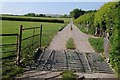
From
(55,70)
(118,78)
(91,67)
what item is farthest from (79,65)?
(118,78)

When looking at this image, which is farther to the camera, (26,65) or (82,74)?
(26,65)

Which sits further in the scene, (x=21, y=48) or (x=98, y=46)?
(x=98, y=46)

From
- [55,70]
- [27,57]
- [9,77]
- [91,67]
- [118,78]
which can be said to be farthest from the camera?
[27,57]

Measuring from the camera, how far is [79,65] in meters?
10.9

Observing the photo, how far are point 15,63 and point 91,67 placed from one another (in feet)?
9.41

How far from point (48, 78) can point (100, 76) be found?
185cm

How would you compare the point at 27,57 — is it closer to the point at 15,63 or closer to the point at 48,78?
the point at 15,63

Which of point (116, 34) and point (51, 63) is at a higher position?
point (116, 34)

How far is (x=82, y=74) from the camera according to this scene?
9.06 metres

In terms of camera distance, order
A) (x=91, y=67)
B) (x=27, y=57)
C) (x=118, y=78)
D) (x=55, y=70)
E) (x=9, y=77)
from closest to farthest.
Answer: (x=9, y=77) < (x=118, y=78) < (x=55, y=70) < (x=91, y=67) < (x=27, y=57)

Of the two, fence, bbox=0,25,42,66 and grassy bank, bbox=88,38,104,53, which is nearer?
fence, bbox=0,25,42,66

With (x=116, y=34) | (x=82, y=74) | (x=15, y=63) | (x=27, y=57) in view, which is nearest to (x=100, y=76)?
(x=82, y=74)

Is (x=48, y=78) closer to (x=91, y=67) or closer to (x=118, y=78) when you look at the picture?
(x=118, y=78)

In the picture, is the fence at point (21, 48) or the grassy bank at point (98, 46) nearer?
the fence at point (21, 48)
